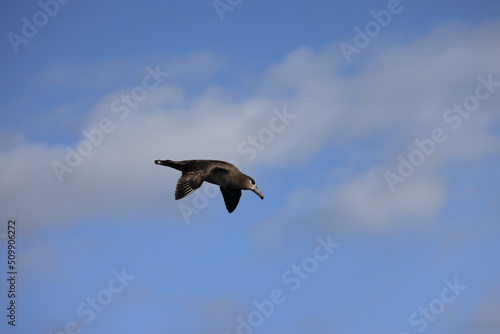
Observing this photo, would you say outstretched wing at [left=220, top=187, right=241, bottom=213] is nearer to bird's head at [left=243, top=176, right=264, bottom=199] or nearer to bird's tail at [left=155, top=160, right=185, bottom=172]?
bird's head at [left=243, top=176, right=264, bottom=199]

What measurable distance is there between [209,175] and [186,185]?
56.1 inches

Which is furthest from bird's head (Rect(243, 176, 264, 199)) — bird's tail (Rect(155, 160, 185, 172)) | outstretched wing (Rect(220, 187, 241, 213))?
bird's tail (Rect(155, 160, 185, 172))

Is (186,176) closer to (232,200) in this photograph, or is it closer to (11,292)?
(232,200)

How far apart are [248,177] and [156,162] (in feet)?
11.7

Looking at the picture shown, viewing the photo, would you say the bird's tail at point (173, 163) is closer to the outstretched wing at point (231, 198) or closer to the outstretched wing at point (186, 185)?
the outstretched wing at point (186, 185)

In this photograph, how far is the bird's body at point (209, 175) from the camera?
40.0m

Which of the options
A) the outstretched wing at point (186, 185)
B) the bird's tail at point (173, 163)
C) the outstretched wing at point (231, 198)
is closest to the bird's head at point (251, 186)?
the outstretched wing at point (231, 198)

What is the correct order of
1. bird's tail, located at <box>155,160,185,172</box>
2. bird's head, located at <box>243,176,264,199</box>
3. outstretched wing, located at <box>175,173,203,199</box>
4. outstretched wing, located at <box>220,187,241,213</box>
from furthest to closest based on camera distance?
outstretched wing, located at <box>220,187,241,213</box> < bird's head, located at <box>243,176,264,199</box> < bird's tail, located at <box>155,160,185,172</box> < outstretched wing, located at <box>175,173,203,199</box>

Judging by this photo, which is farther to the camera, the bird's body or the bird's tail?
the bird's tail

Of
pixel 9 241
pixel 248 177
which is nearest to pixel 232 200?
pixel 248 177

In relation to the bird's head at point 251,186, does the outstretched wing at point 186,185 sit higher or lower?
higher

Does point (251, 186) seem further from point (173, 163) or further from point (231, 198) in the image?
point (173, 163)

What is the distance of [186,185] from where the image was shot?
4000 cm

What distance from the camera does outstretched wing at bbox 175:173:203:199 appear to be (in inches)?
1563
